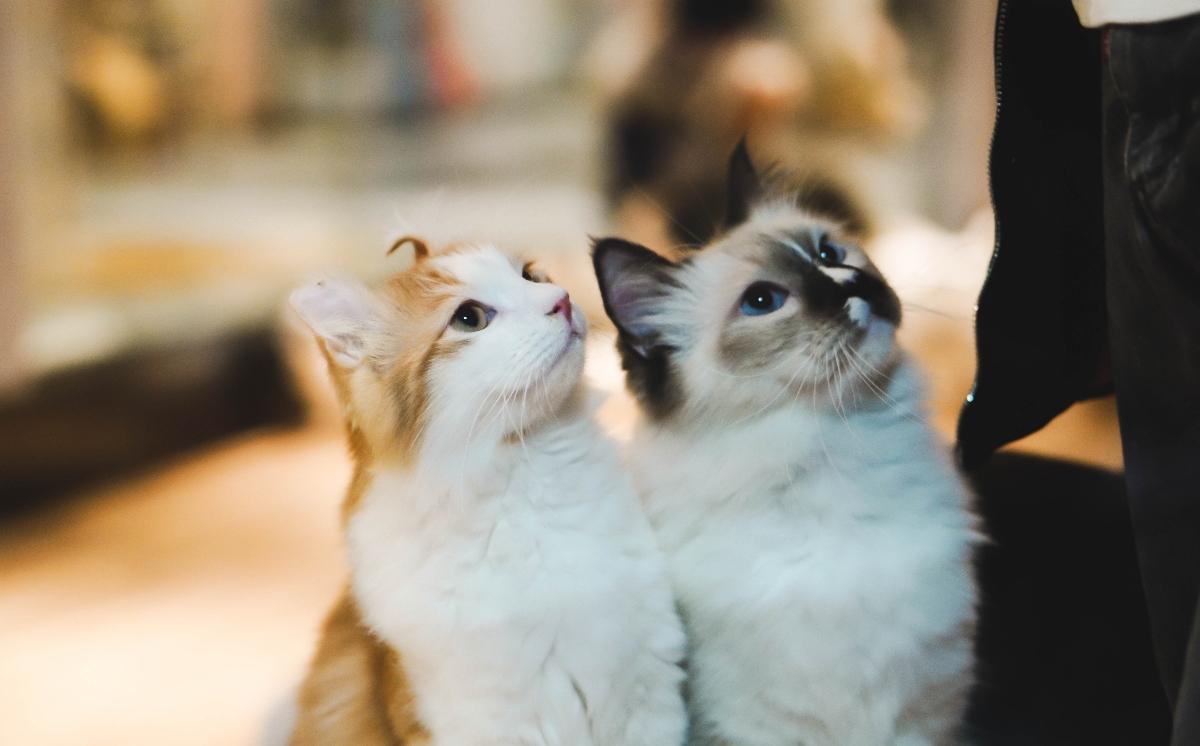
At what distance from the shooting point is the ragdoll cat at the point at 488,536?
3.31 ft

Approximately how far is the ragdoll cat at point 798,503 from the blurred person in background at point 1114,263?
0.14m

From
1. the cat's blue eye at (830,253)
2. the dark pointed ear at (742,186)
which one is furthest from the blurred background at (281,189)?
the cat's blue eye at (830,253)

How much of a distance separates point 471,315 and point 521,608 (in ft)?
1.04

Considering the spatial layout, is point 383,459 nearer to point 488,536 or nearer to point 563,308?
point 488,536

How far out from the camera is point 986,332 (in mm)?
1120

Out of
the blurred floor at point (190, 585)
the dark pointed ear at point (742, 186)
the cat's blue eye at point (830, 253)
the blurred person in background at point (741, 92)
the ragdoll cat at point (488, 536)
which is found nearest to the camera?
the ragdoll cat at point (488, 536)

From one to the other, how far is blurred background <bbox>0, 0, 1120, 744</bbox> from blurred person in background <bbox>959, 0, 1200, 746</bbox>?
0.57 m

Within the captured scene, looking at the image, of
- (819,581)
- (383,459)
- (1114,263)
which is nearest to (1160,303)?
(1114,263)

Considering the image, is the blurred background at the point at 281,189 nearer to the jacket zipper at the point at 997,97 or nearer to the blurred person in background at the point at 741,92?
the blurred person in background at the point at 741,92

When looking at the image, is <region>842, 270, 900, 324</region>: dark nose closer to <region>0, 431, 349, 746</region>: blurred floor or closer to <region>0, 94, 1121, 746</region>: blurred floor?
<region>0, 94, 1121, 746</region>: blurred floor

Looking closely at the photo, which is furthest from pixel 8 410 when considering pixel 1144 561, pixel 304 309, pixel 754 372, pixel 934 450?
pixel 1144 561

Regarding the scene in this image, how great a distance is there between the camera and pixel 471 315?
1.05 m

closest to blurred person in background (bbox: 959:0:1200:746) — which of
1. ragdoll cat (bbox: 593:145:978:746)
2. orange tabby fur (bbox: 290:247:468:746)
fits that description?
ragdoll cat (bbox: 593:145:978:746)

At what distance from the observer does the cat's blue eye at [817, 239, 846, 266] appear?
1150mm
